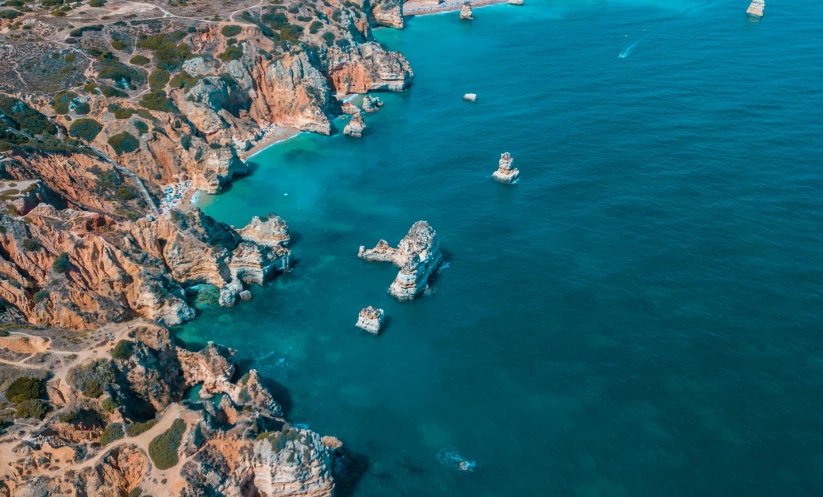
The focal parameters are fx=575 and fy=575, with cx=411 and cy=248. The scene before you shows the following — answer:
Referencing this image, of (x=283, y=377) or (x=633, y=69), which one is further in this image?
(x=633, y=69)

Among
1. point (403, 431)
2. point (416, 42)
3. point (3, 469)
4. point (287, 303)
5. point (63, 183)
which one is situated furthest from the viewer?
point (416, 42)

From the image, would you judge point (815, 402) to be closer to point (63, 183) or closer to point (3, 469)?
point (3, 469)

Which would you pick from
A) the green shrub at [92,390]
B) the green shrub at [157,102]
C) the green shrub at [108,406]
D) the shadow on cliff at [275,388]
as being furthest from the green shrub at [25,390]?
the green shrub at [157,102]

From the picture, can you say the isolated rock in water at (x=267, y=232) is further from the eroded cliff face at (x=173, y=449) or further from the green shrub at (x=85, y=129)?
the green shrub at (x=85, y=129)

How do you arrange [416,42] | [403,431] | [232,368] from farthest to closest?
[416,42] → [232,368] → [403,431]

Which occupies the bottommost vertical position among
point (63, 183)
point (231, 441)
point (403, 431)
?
point (403, 431)

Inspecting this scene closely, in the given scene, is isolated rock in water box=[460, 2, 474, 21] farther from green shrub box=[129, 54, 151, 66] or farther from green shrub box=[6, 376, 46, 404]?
green shrub box=[6, 376, 46, 404]

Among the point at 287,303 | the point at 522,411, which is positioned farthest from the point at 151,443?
the point at 522,411

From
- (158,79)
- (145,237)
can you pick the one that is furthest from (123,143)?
(145,237)
